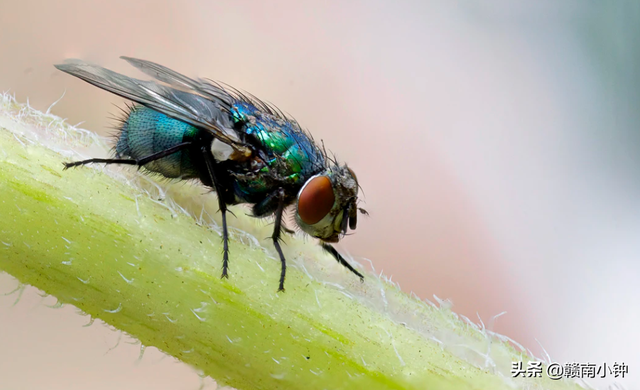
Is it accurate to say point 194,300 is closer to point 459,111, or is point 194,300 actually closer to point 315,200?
point 315,200

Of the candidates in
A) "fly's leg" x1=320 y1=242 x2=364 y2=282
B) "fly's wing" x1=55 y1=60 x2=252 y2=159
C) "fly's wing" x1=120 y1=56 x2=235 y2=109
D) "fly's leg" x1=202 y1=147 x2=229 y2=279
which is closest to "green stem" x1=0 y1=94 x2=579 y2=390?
"fly's leg" x1=202 y1=147 x2=229 y2=279

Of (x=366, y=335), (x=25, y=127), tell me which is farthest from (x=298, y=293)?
(x=25, y=127)

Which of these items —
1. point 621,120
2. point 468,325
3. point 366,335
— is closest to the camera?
point 366,335

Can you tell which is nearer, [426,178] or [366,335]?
[366,335]

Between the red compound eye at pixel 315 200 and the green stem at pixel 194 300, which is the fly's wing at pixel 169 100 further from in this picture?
the green stem at pixel 194 300

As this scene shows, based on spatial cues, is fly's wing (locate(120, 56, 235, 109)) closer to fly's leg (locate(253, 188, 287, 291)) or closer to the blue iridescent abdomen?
the blue iridescent abdomen

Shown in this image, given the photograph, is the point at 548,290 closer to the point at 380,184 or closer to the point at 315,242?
the point at 380,184

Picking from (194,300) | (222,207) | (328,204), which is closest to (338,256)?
(328,204)
